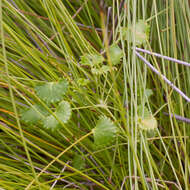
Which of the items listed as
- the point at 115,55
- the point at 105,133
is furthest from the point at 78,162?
the point at 115,55

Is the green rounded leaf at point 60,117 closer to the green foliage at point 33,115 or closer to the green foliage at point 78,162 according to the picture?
the green foliage at point 33,115

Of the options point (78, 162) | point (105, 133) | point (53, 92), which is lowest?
point (78, 162)

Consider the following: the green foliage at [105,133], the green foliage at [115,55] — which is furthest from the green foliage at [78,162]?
the green foliage at [115,55]

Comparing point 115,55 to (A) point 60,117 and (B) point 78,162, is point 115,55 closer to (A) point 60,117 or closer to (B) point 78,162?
(A) point 60,117

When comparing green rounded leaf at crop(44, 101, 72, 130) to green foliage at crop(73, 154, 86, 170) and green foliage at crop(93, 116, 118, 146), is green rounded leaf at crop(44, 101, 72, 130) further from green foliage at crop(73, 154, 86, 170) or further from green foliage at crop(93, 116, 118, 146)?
green foliage at crop(73, 154, 86, 170)

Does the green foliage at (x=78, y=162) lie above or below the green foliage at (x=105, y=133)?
below

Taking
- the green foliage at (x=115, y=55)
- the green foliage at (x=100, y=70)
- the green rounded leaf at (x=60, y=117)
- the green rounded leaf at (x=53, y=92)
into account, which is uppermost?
the green foliage at (x=115, y=55)

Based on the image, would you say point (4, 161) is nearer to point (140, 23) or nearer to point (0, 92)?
point (0, 92)
